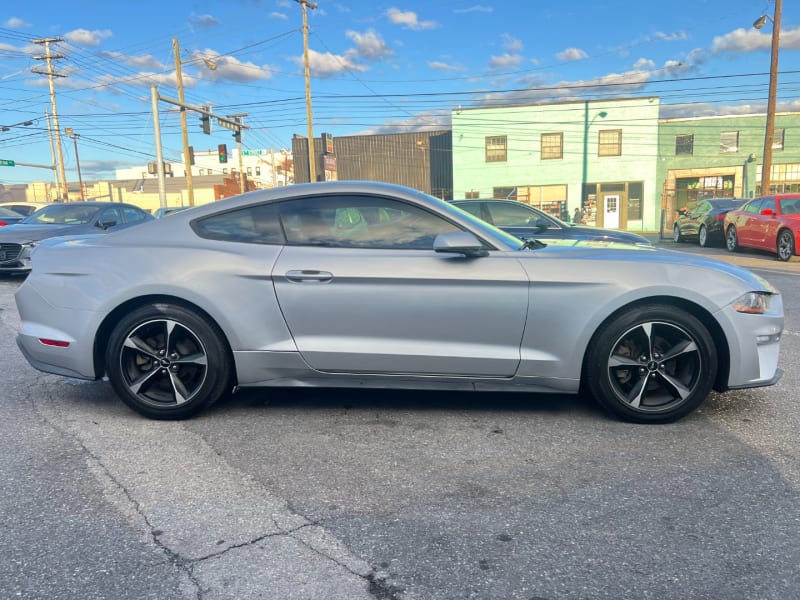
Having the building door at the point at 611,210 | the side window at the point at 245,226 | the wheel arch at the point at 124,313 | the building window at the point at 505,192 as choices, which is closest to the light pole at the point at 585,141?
the building door at the point at 611,210

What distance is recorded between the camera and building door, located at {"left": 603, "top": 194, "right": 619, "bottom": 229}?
107ft

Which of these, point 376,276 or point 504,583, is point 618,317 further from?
point 504,583

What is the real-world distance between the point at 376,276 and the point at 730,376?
83.4 inches

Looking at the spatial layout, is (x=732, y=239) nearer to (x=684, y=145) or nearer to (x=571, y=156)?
(x=571, y=156)

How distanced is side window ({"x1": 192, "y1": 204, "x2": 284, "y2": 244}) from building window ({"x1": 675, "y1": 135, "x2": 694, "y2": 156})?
1334 inches

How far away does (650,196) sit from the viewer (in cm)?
3238

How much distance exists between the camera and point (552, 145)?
33062 millimetres

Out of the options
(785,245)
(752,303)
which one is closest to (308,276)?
(752,303)

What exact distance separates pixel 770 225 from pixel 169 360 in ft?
44.8

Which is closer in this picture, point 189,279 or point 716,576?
point 716,576

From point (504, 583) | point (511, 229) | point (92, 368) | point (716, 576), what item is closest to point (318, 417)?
point (92, 368)

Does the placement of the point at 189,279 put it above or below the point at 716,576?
above

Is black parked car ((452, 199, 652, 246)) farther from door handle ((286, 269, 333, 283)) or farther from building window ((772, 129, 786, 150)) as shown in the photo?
building window ((772, 129, 786, 150))

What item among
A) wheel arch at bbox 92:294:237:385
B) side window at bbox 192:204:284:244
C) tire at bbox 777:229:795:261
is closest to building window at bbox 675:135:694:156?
tire at bbox 777:229:795:261
